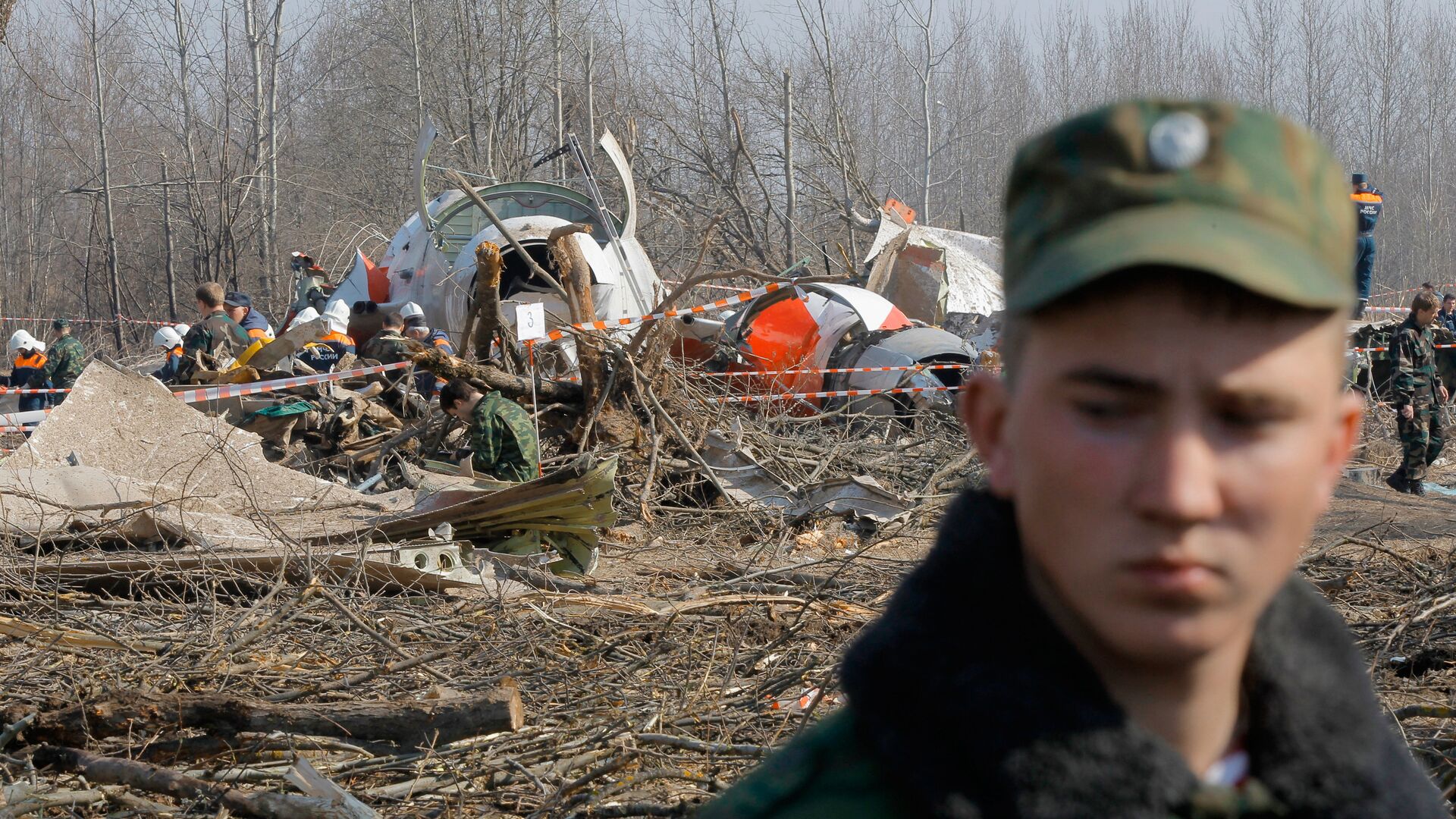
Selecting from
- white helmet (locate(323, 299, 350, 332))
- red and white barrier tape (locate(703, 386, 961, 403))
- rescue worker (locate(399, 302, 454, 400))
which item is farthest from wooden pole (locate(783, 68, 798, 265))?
red and white barrier tape (locate(703, 386, 961, 403))

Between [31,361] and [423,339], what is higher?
[423,339]

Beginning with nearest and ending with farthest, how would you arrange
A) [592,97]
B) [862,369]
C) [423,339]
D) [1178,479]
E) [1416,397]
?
1. [1178,479]
2. [1416,397]
3. [862,369]
4. [423,339]
5. [592,97]

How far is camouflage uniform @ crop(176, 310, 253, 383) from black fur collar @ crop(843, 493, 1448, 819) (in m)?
12.0

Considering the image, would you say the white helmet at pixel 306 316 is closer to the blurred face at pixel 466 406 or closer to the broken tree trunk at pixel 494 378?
the broken tree trunk at pixel 494 378

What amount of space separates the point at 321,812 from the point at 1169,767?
8.74ft

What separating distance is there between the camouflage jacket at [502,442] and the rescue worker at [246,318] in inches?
227

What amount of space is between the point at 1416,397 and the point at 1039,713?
1073 centimetres

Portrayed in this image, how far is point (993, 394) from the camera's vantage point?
0.88 m

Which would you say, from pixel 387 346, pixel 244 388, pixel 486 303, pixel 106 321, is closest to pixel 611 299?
pixel 387 346

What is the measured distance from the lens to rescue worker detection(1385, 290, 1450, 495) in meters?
10.0

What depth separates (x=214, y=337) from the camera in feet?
40.3

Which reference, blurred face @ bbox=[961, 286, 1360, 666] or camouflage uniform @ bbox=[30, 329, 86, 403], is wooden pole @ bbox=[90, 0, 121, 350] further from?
blurred face @ bbox=[961, 286, 1360, 666]

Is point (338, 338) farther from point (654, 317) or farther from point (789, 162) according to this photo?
→ point (789, 162)

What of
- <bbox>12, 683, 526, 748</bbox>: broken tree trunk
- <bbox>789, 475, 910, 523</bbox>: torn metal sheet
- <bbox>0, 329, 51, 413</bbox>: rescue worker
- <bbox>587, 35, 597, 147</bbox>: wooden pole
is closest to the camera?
<bbox>12, 683, 526, 748</bbox>: broken tree trunk
